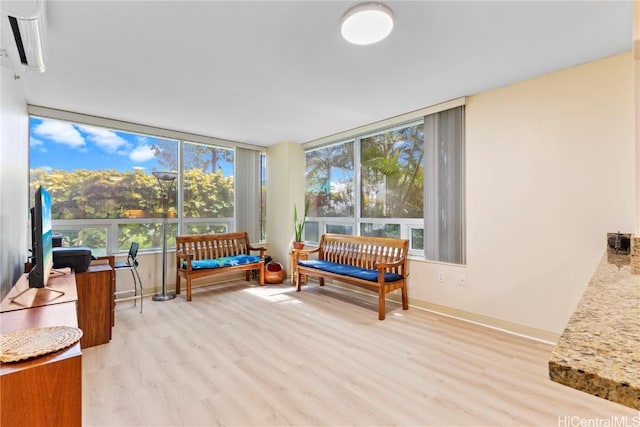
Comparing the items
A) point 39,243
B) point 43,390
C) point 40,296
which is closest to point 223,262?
point 40,296

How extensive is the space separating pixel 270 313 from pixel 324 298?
866 millimetres

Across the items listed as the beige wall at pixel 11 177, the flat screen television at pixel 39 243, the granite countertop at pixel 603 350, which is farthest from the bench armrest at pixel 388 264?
the beige wall at pixel 11 177

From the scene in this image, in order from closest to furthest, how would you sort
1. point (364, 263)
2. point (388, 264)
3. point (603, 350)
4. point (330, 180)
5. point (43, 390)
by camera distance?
point (603, 350), point (43, 390), point (388, 264), point (364, 263), point (330, 180)

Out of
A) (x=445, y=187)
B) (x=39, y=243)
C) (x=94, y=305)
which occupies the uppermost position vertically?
(x=445, y=187)

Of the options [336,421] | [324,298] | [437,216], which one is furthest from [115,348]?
[437,216]

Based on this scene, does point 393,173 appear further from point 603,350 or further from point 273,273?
point 603,350

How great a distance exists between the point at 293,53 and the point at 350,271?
97.7 inches

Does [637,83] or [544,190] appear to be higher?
[637,83]

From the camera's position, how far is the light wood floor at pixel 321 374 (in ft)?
5.58

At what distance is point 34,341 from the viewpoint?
41.6 inches

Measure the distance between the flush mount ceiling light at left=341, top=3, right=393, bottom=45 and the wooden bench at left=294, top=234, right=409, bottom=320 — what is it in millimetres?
2205

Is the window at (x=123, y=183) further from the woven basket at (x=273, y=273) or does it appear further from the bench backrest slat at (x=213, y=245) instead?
the woven basket at (x=273, y=273)

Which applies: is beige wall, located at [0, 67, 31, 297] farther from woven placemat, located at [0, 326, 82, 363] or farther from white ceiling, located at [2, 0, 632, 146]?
woven placemat, located at [0, 326, 82, 363]

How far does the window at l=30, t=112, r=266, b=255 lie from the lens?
11.8ft
